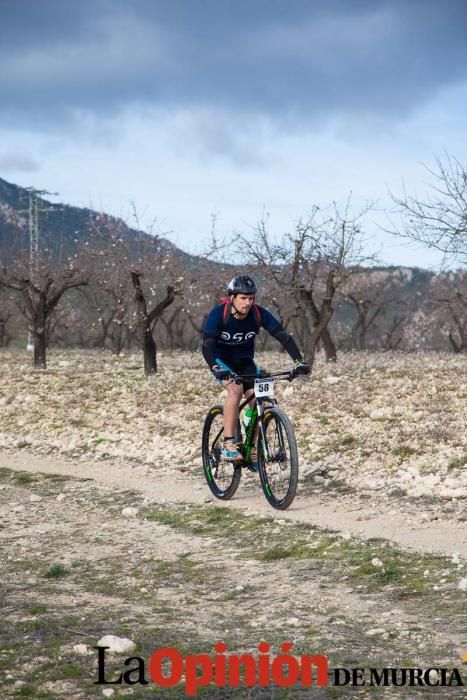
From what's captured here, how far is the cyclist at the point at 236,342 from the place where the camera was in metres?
8.43

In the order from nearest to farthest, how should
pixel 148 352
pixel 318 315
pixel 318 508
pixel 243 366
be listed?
pixel 318 508 → pixel 243 366 → pixel 318 315 → pixel 148 352

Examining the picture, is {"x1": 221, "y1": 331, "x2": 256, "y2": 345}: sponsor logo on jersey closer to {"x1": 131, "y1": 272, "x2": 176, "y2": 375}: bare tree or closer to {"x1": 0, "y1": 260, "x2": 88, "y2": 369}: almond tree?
A: {"x1": 131, "y1": 272, "x2": 176, "y2": 375}: bare tree

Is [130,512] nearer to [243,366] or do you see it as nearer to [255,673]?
[243,366]

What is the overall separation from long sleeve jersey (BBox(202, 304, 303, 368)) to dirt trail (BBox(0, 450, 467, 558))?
1714mm

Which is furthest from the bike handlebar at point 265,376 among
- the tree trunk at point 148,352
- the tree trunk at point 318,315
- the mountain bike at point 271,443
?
the tree trunk at point 148,352

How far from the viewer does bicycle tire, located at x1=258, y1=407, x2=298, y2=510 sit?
8.17 m

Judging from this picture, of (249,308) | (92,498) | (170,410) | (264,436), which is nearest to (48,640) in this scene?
(264,436)

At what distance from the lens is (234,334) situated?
8688 millimetres

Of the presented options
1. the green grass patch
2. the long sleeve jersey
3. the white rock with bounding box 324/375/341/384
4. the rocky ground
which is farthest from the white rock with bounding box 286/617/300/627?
the white rock with bounding box 324/375/341/384

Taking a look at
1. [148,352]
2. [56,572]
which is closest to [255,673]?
[56,572]

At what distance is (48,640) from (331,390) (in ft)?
41.0

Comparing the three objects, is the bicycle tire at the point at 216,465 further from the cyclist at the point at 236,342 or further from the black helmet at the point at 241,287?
the black helmet at the point at 241,287

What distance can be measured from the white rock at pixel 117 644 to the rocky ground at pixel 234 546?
66mm

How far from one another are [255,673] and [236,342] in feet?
15.8
